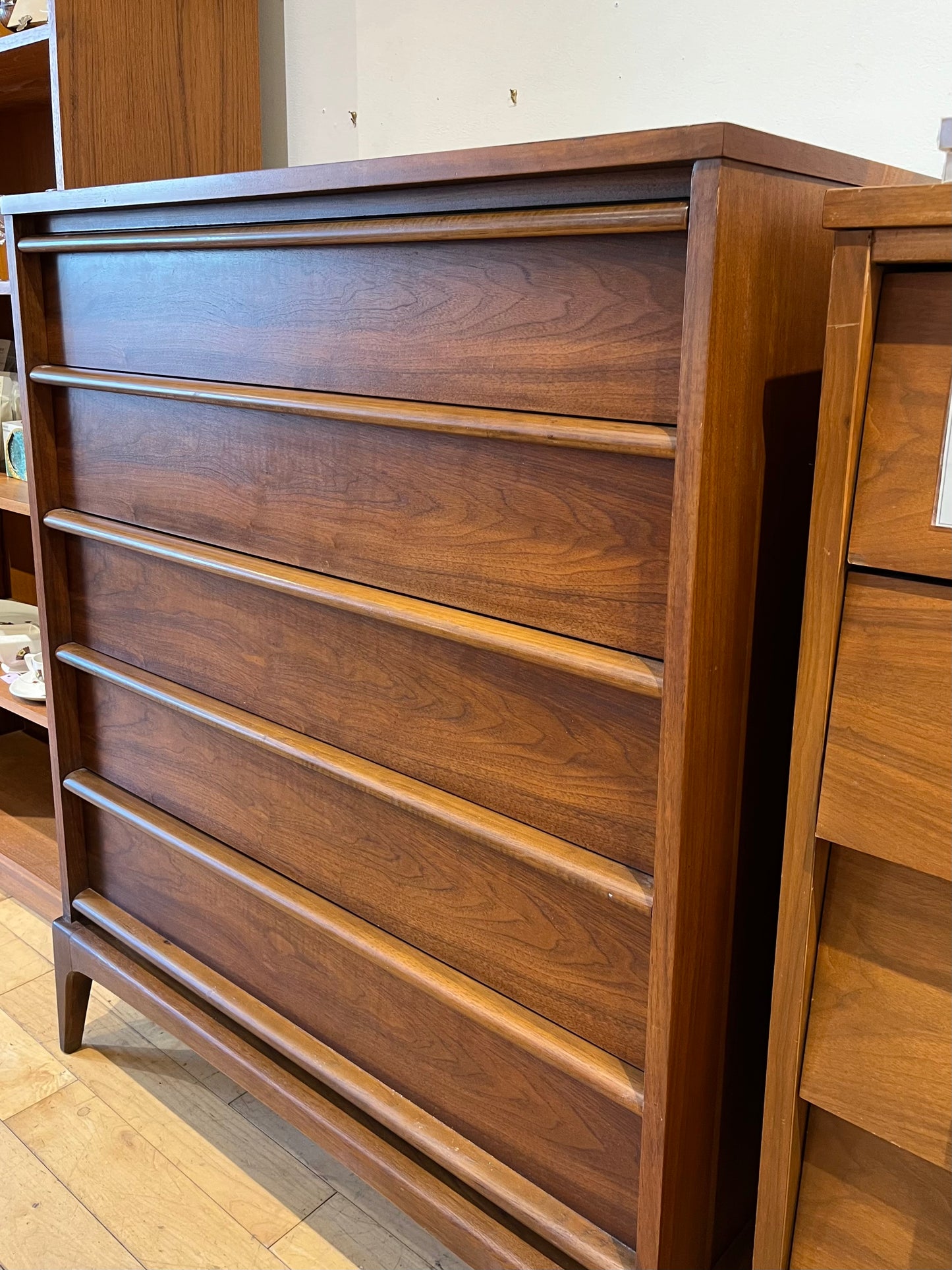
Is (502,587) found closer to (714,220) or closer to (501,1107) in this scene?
(714,220)

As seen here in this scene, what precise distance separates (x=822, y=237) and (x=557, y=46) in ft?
2.12

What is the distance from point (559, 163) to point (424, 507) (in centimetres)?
28

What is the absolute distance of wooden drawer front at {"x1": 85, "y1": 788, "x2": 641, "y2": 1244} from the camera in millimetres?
876

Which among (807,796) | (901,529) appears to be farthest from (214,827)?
(901,529)

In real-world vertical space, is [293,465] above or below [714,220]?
below

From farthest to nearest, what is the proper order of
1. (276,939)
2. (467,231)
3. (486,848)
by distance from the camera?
1. (276,939)
2. (486,848)
3. (467,231)

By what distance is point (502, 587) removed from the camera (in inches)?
32.9

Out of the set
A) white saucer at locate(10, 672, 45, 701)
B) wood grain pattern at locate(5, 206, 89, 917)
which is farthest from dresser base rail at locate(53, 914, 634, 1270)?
white saucer at locate(10, 672, 45, 701)

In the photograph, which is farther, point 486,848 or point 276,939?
point 276,939

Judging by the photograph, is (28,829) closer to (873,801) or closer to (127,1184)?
(127,1184)

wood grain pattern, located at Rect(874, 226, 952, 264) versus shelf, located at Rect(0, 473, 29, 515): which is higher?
wood grain pattern, located at Rect(874, 226, 952, 264)

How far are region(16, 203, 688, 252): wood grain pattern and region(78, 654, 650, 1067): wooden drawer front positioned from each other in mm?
446

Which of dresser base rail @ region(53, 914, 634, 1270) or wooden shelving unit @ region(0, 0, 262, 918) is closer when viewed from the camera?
dresser base rail @ region(53, 914, 634, 1270)

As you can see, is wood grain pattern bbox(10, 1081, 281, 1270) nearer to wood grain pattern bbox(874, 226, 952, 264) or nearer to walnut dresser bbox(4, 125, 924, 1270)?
walnut dresser bbox(4, 125, 924, 1270)
